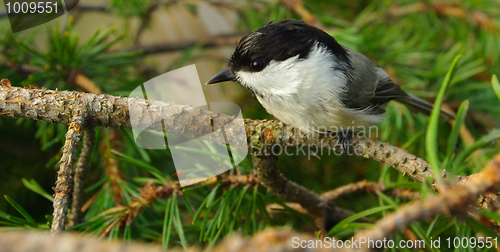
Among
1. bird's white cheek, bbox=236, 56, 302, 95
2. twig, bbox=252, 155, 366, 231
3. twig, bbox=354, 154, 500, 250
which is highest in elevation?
bird's white cheek, bbox=236, 56, 302, 95

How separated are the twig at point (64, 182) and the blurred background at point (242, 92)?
0.51 feet

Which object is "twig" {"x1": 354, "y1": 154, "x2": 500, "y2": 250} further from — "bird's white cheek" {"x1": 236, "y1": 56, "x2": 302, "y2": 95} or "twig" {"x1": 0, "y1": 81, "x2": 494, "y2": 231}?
"bird's white cheek" {"x1": 236, "y1": 56, "x2": 302, "y2": 95}

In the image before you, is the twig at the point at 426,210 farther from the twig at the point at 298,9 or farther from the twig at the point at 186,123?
the twig at the point at 298,9

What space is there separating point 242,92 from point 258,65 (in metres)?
0.64

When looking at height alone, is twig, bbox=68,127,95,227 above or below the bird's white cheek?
below

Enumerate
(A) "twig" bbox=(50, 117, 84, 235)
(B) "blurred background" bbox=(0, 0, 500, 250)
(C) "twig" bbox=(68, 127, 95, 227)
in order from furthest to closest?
(B) "blurred background" bbox=(0, 0, 500, 250) → (C) "twig" bbox=(68, 127, 95, 227) → (A) "twig" bbox=(50, 117, 84, 235)

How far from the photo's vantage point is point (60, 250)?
0.20m

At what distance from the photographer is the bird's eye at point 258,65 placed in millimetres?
704

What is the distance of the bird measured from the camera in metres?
0.69

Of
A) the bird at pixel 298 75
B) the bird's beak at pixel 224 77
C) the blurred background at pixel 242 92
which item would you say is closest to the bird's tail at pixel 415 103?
the blurred background at pixel 242 92

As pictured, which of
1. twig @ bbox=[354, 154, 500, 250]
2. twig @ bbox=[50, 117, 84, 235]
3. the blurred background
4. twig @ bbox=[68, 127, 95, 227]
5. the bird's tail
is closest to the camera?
twig @ bbox=[354, 154, 500, 250]

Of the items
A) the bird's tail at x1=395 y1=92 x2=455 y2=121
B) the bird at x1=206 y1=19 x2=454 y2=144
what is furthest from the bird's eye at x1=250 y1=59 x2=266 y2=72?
the bird's tail at x1=395 y1=92 x2=455 y2=121

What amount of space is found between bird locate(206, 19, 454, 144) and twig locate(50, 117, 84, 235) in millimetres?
367

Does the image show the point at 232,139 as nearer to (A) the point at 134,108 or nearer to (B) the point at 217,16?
(A) the point at 134,108
